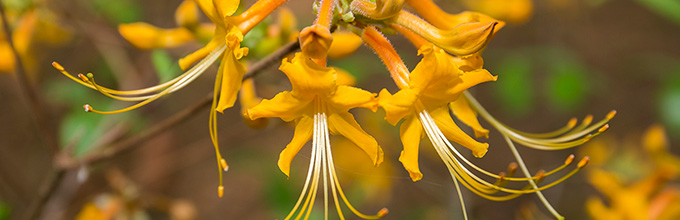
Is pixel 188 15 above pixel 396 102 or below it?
above

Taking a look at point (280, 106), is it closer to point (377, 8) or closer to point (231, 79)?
point (231, 79)

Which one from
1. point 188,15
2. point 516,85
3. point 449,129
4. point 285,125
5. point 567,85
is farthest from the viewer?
point 516,85

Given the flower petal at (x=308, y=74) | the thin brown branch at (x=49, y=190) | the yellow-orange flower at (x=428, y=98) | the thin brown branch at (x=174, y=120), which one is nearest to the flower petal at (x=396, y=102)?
the yellow-orange flower at (x=428, y=98)

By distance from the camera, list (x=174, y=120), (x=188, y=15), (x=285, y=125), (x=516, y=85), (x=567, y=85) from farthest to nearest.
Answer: (x=516, y=85), (x=567, y=85), (x=285, y=125), (x=188, y=15), (x=174, y=120)

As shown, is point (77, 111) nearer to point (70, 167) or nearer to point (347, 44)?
point (70, 167)

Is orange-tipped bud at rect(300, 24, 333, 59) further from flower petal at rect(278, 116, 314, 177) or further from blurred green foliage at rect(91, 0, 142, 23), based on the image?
blurred green foliage at rect(91, 0, 142, 23)

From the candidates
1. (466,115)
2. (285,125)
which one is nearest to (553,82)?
(285,125)

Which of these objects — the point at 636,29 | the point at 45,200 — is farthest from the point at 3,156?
the point at 636,29
